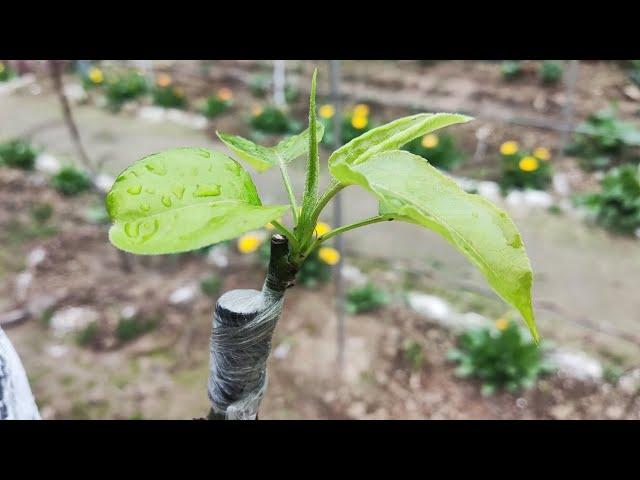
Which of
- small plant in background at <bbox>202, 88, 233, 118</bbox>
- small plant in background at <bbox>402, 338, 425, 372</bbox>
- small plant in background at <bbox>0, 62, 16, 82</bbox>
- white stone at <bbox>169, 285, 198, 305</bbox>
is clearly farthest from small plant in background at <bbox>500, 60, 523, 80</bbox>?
small plant in background at <bbox>0, 62, 16, 82</bbox>

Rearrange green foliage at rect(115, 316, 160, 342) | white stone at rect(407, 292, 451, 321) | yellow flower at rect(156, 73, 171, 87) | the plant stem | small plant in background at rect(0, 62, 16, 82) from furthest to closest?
small plant in background at rect(0, 62, 16, 82), yellow flower at rect(156, 73, 171, 87), white stone at rect(407, 292, 451, 321), green foliage at rect(115, 316, 160, 342), the plant stem

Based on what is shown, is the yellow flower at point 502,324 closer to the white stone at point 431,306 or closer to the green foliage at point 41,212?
the white stone at point 431,306

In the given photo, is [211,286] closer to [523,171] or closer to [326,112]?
[326,112]

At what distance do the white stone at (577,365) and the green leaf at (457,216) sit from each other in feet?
8.38

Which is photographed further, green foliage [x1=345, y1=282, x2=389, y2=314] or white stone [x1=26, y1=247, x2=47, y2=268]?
white stone [x1=26, y1=247, x2=47, y2=268]

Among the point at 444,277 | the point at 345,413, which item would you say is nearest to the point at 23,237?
the point at 345,413

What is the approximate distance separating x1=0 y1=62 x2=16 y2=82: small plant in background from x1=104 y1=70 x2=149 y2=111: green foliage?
1.27m

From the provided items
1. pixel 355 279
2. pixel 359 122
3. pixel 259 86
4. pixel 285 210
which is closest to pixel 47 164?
pixel 259 86

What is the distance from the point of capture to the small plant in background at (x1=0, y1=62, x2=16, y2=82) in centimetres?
591

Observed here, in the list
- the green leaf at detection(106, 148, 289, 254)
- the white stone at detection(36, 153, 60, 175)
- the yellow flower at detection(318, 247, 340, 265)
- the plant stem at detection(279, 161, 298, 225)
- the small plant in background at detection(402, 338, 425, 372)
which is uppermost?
the green leaf at detection(106, 148, 289, 254)

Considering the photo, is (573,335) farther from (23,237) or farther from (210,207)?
(23,237)

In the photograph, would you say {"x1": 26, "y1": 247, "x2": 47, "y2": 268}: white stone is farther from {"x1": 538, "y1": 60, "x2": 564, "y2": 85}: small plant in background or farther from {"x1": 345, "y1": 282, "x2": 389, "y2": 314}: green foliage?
{"x1": 538, "y1": 60, "x2": 564, "y2": 85}: small plant in background

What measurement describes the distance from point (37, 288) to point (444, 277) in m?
2.40

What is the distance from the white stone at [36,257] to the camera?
3396 millimetres
